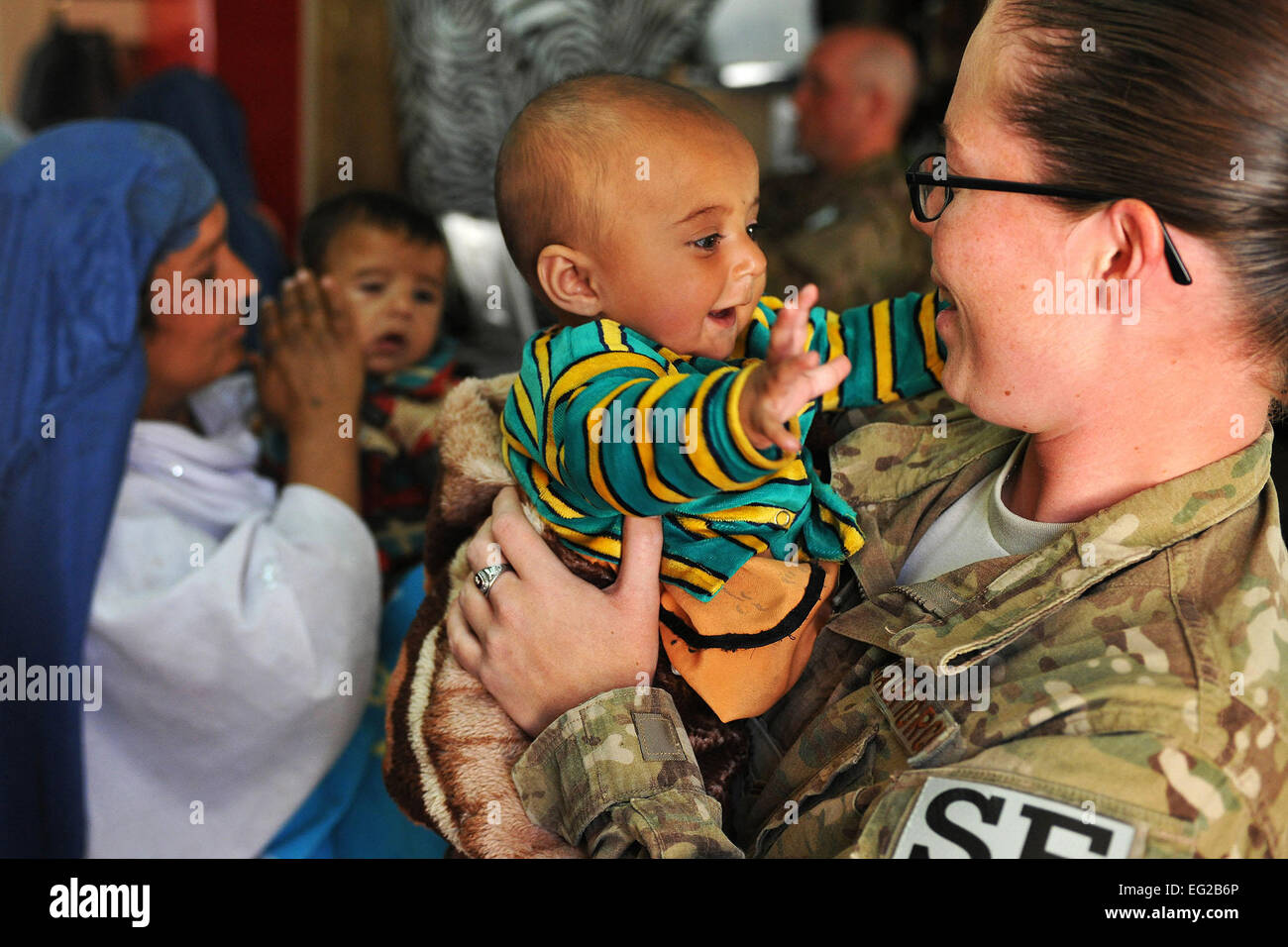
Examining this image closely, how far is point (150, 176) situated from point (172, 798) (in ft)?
3.44

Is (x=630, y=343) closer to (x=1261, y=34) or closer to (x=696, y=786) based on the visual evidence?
(x=696, y=786)

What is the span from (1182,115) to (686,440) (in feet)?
1.53

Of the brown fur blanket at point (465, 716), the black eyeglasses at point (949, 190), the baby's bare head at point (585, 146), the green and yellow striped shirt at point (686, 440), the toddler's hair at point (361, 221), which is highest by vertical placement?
the toddler's hair at point (361, 221)

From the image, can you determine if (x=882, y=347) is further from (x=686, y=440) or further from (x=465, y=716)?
(x=465, y=716)

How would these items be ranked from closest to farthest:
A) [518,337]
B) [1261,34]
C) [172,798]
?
[1261,34]
[172,798]
[518,337]

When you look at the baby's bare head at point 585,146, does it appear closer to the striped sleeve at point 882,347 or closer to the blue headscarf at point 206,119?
the striped sleeve at point 882,347

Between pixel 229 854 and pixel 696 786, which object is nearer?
pixel 696 786

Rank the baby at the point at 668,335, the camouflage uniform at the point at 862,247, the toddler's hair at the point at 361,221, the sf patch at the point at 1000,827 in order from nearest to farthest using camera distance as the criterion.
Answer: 1. the sf patch at the point at 1000,827
2. the baby at the point at 668,335
3. the toddler's hair at the point at 361,221
4. the camouflage uniform at the point at 862,247

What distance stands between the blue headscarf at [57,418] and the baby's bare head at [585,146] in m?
0.91

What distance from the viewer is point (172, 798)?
1795 mm

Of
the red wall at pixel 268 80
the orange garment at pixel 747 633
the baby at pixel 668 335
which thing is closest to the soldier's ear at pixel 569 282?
the baby at pixel 668 335

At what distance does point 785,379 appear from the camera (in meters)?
0.81

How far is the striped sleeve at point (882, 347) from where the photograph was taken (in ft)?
4.10

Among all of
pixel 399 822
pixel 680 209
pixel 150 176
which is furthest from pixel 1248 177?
pixel 150 176
